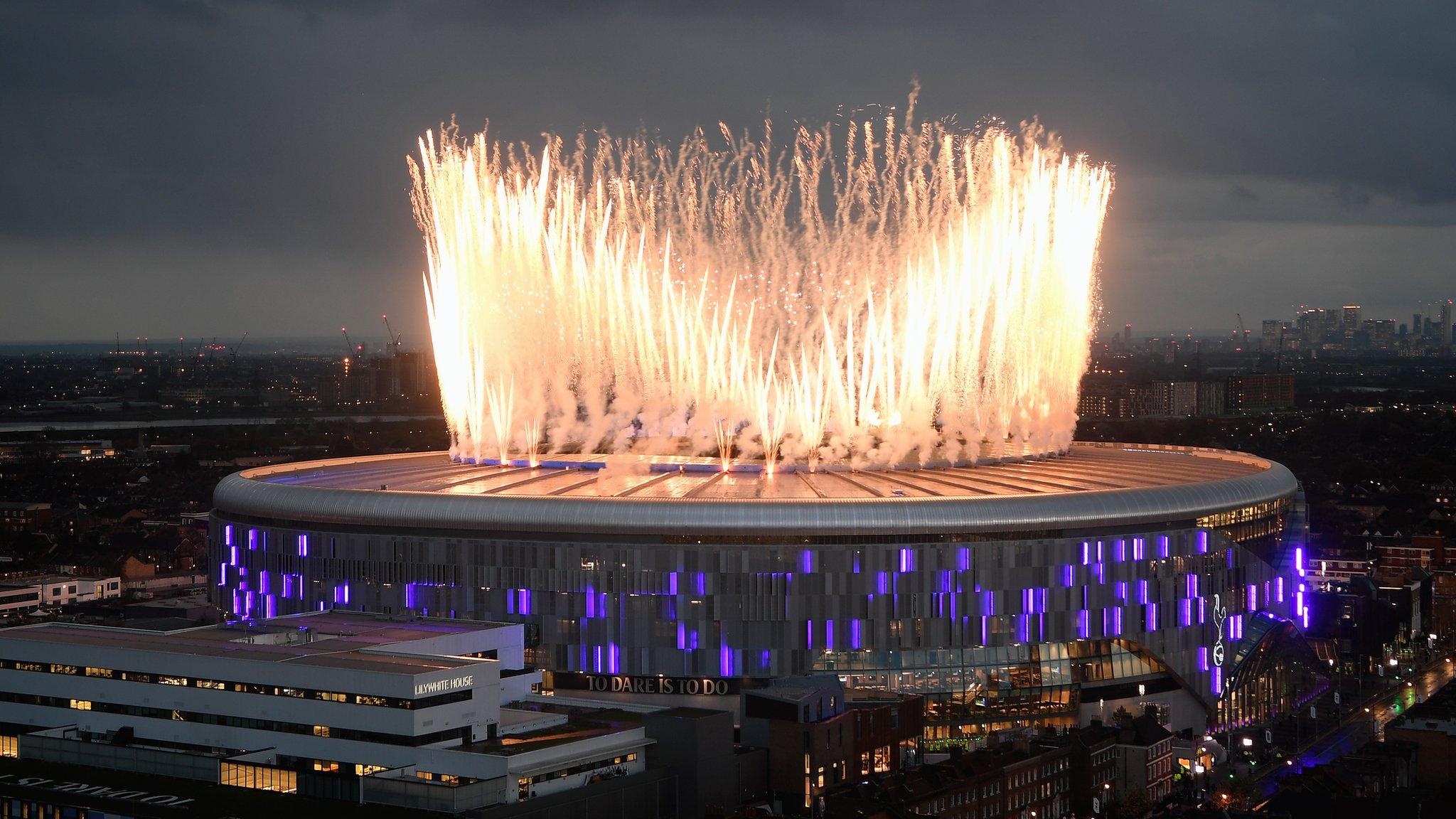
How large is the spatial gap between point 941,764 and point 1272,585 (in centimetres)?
3096

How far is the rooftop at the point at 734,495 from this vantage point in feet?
226

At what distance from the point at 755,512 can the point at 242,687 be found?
21.6 m

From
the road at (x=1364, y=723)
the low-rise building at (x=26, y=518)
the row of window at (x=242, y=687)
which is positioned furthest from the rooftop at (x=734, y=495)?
the low-rise building at (x=26, y=518)

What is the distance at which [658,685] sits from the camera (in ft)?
224

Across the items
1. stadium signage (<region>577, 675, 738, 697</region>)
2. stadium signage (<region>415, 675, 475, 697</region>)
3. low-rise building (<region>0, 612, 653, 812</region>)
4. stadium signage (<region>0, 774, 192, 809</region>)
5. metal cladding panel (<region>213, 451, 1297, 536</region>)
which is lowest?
stadium signage (<region>577, 675, 738, 697</region>)

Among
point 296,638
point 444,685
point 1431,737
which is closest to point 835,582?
point 444,685

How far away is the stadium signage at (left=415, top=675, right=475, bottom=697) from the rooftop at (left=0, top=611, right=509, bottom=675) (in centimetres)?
44

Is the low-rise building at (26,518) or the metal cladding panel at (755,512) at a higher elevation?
the metal cladding panel at (755,512)

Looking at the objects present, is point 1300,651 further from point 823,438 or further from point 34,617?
point 34,617

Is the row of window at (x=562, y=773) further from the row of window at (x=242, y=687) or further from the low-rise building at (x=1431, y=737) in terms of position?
the low-rise building at (x=1431, y=737)

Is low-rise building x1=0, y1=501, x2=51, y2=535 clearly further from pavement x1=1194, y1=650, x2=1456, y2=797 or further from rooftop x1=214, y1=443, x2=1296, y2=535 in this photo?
pavement x1=1194, y1=650, x2=1456, y2=797

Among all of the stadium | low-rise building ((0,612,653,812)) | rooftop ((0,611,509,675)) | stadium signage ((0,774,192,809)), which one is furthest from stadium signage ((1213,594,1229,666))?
stadium signage ((0,774,192,809))

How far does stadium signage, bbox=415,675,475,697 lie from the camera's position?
5212 centimetres

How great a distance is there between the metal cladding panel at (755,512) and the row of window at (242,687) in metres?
16.9
